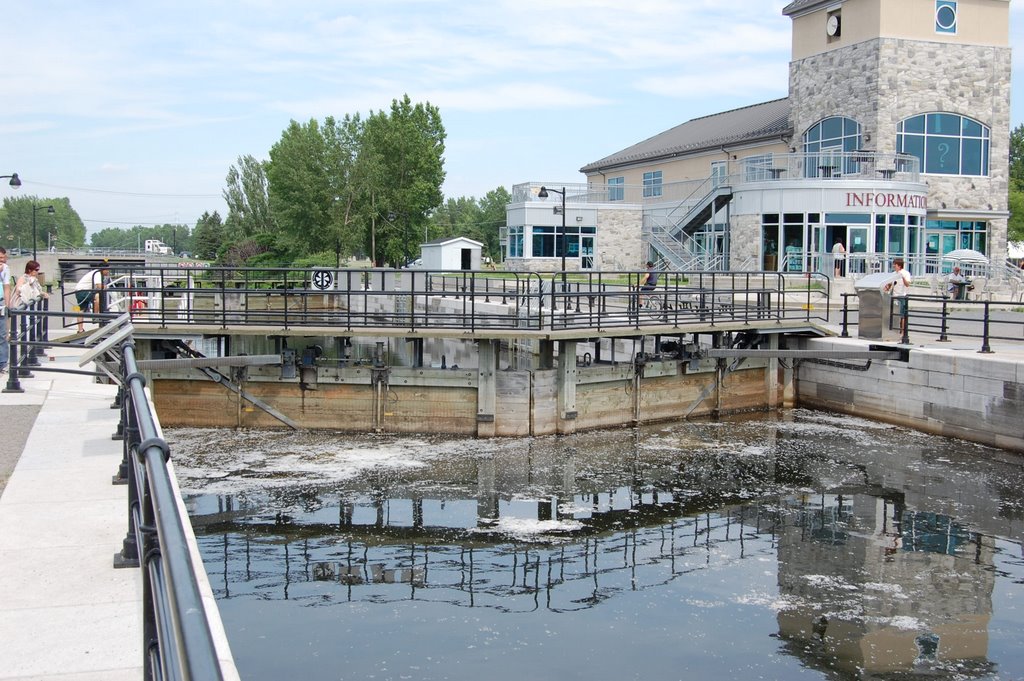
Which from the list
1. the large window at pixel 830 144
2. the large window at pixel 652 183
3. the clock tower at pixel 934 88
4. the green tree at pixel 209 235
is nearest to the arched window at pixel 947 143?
the clock tower at pixel 934 88

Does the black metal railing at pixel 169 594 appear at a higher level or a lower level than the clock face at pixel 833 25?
lower

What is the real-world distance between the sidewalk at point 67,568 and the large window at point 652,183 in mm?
45449

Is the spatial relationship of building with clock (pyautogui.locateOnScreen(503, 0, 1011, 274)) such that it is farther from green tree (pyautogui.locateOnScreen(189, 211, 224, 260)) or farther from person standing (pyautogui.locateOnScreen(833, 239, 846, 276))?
green tree (pyautogui.locateOnScreen(189, 211, 224, 260))

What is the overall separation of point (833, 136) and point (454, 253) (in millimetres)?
17520

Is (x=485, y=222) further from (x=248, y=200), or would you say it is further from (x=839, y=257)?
(x=839, y=257)

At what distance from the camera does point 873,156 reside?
1599 inches

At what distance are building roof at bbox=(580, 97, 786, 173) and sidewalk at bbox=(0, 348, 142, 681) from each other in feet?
140

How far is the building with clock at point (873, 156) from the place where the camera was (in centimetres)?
3988

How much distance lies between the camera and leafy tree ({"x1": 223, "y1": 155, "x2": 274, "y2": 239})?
94.8 m

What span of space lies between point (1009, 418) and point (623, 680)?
44.7 ft

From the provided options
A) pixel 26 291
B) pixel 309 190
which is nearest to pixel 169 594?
pixel 26 291

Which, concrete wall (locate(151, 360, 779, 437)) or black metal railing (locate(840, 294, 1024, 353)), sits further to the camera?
black metal railing (locate(840, 294, 1024, 353))

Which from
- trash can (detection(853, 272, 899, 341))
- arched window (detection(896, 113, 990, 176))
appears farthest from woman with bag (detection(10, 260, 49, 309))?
arched window (detection(896, 113, 990, 176))

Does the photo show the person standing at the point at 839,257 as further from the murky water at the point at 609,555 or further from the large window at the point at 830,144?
the murky water at the point at 609,555
